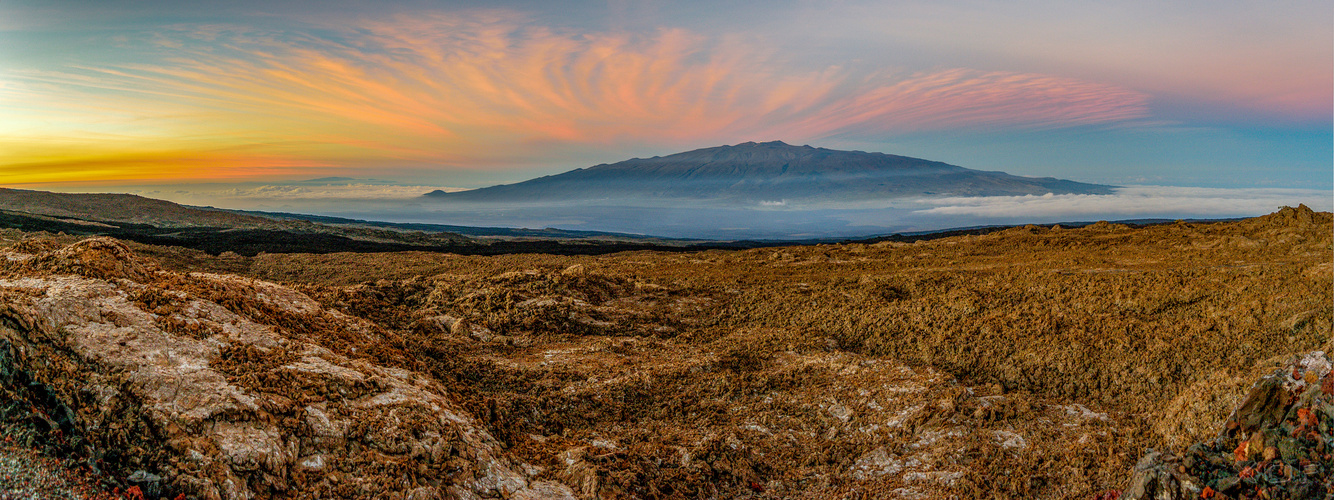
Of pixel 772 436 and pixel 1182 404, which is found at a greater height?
pixel 1182 404

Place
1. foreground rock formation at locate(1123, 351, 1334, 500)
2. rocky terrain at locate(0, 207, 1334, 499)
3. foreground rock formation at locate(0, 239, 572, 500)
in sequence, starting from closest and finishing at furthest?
foreground rock formation at locate(0, 239, 572, 500) → foreground rock formation at locate(1123, 351, 1334, 500) → rocky terrain at locate(0, 207, 1334, 499)

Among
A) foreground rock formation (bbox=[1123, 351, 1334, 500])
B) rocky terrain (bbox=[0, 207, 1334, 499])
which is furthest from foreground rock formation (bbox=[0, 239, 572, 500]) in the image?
foreground rock formation (bbox=[1123, 351, 1334, 500])

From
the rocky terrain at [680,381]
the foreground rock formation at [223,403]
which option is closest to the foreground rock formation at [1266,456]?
the rocky terrain at [680,381]

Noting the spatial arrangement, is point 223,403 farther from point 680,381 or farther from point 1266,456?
point 1266,456

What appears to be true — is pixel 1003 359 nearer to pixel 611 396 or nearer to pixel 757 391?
pixel 757 391

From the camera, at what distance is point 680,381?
13.2m

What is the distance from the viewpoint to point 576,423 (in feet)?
37.9

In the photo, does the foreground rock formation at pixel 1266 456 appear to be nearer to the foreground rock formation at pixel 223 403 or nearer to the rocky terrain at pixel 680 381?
the rocky terrain at pixel 680 381

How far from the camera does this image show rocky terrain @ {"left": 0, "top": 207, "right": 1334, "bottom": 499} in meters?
7.25

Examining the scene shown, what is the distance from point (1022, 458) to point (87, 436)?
42.6 ft

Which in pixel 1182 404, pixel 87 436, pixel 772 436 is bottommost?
pixel 772 436

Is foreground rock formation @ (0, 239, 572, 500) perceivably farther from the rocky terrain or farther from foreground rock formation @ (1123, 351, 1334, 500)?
foreground rock formation @ (1123, 351, 1334, 500)

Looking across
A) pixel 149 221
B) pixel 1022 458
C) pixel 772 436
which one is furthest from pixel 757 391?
pixel 149 221

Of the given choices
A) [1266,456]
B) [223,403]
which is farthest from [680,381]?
[1266,456]
